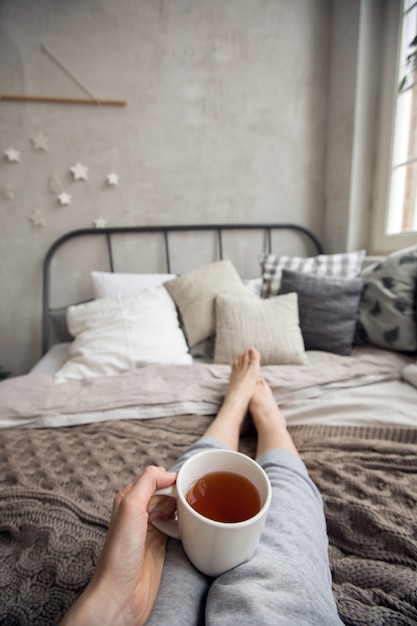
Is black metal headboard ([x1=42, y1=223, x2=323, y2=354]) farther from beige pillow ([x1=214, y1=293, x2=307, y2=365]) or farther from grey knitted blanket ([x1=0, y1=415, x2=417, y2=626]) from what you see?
grey knitted blanket ([x1=0, y1=415, x2=417, y2=626])

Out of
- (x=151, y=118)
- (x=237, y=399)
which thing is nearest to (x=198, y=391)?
(x=237, y=399)

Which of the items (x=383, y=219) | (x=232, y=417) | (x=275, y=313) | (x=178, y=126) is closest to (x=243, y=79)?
(x=178, y=126)

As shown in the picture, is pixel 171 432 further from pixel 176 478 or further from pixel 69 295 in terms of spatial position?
pixel 69 295

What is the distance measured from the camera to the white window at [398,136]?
4.13 ft

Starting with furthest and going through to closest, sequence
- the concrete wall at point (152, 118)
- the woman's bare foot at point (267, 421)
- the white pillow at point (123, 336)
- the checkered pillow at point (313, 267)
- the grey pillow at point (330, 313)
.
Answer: the concrete wall at point (152, 118), the checkered pillow at point (313, 267), the grey pillow at point (330, 313), the white pillow at point (123, 336), the woman's bare foot at point (267, 421)

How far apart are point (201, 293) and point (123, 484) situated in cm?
76

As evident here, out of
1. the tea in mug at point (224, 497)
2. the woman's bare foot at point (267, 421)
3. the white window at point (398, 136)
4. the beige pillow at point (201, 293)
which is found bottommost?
the woman's bare foot at point (267, 421)

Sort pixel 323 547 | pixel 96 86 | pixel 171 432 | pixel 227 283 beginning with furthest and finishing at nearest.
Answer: pixel 96 86, pixel 227 283, pixel 171 432, pixel 323 547

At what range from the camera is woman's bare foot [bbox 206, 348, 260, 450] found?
2.03 feet

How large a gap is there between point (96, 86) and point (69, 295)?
1050 millimetres

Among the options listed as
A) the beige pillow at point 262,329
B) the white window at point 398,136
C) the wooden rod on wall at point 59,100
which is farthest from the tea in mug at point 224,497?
the wooden rod on wall at point 59,100

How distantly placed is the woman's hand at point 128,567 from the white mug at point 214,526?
0.07 feet

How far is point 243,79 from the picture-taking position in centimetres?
142

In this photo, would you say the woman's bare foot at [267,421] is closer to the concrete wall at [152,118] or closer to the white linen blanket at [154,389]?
the white linen blanket at [154,389]
